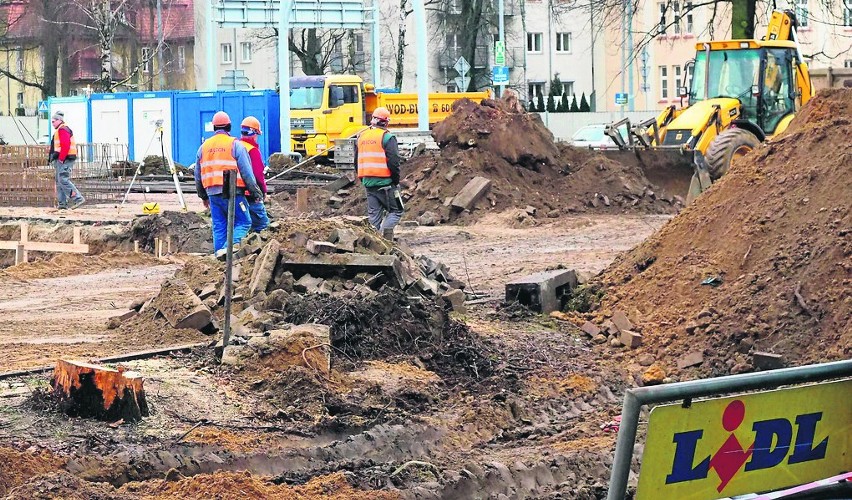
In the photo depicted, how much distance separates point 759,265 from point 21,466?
22.1ft

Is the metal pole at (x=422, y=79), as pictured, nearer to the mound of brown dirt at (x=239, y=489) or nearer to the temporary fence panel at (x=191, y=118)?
the temporary fence panel at (x=191, y=118)

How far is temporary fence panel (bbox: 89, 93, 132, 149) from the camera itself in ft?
133

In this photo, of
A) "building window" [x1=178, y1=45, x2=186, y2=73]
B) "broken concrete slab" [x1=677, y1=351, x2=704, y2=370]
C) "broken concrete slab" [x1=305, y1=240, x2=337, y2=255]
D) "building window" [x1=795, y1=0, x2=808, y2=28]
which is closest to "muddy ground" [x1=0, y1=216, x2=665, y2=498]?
"broken concrete slab" [x1=677, y1=351, x2=704, y2=370]

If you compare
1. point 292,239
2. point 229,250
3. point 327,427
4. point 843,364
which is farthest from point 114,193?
point 843,364

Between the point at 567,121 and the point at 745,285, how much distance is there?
4543cm

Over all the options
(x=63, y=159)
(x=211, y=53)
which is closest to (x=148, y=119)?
(x=211, y=53)

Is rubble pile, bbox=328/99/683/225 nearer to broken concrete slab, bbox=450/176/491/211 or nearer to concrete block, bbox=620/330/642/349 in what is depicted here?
broken concrete slab, bbox=450/176/491/211

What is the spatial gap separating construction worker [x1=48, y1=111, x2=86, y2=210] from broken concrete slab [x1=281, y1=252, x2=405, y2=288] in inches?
470

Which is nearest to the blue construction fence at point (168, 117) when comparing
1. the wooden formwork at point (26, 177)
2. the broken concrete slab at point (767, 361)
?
the wooden formwork at point (26, 177)

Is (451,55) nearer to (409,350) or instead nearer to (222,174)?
(222,174)

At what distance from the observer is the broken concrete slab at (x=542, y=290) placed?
12086 mm

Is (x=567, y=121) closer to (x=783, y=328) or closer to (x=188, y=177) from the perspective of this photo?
(x=188, y=177)

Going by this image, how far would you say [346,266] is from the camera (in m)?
11.2

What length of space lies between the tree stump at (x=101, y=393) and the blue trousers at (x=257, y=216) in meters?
5.85
